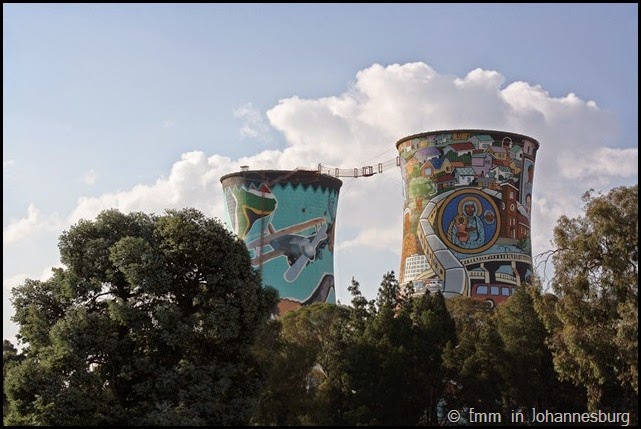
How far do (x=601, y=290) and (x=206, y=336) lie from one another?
8619 mm

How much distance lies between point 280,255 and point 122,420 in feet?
88.1

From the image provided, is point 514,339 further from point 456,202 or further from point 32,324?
point 456,202

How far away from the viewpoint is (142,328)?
1930 cm

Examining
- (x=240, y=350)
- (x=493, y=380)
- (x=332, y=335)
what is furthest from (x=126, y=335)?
(x=493, y=380)

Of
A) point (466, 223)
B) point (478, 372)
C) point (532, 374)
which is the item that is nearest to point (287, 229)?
point (466, 223)

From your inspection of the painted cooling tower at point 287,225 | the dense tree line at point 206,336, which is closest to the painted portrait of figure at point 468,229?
the painted cooling tower at point 287,225

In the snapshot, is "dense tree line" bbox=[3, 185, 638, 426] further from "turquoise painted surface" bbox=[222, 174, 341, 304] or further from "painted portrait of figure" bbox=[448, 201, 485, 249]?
"turquoise painted surface" bbox=[222, 174, 341, 304]

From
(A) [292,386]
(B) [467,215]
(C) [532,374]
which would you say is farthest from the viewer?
(B) [467,215]

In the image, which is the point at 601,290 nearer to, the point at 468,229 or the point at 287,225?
the point at 468,229

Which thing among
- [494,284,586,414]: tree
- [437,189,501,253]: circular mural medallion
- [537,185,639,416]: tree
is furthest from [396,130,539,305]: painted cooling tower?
[537,185,639,416]: tree

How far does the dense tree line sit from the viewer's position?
61.6ft

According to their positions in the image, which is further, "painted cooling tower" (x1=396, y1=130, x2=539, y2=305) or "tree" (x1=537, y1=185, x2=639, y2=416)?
"painted cooling tower" (x1=396, y1=130, x2=539, y2=305)

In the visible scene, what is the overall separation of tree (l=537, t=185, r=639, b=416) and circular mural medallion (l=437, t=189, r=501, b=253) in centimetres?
1981

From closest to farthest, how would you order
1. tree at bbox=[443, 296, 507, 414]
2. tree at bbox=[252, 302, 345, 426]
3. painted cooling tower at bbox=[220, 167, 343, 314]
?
tree at bbox=[252, 302, 345, 426] → tree at bbox=[443, 296, 507, 414] → painted cooling tower at bbox=[220, 167, 343, 314]
